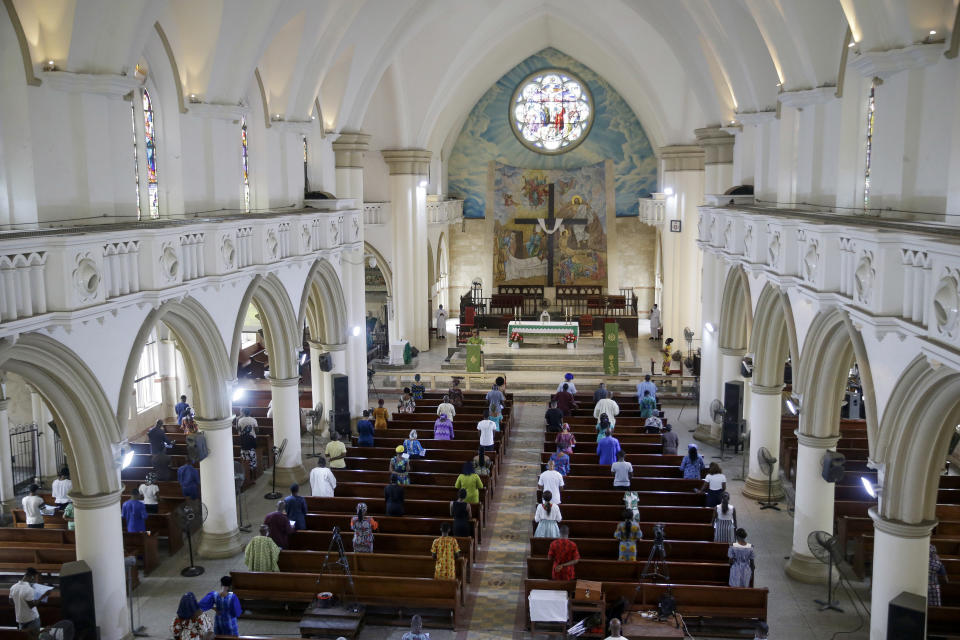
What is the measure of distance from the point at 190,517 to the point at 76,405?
3.76m

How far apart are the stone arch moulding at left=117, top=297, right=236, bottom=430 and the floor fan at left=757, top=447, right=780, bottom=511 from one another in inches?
413

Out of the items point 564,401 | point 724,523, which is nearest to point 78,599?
point 724,523

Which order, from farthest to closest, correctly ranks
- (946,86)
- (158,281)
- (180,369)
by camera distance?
(180,369), (158,281), (946,86)

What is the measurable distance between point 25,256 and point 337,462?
31.1 feet

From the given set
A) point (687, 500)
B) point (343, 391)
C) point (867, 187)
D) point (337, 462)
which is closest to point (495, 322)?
point (343, 391)

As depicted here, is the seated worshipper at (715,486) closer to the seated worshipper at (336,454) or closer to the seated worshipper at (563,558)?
the seated worshipper at (563,558)

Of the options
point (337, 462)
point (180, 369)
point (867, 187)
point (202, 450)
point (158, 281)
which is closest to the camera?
point (158, 281)

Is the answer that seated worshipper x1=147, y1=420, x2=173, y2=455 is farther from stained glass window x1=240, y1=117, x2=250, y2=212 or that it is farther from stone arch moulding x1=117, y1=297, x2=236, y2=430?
stained glass window x1=240, y1=117, x2=250, y2=212

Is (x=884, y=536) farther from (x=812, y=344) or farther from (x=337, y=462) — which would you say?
(x=337, y=462)

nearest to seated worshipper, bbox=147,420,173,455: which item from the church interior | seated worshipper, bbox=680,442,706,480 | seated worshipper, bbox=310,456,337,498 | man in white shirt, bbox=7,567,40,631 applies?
the church interior

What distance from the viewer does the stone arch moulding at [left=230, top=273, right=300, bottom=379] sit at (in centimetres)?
1845

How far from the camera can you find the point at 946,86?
10.9 m

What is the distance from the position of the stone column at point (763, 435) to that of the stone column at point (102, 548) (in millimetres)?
12268

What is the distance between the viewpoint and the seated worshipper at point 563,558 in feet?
43.0
